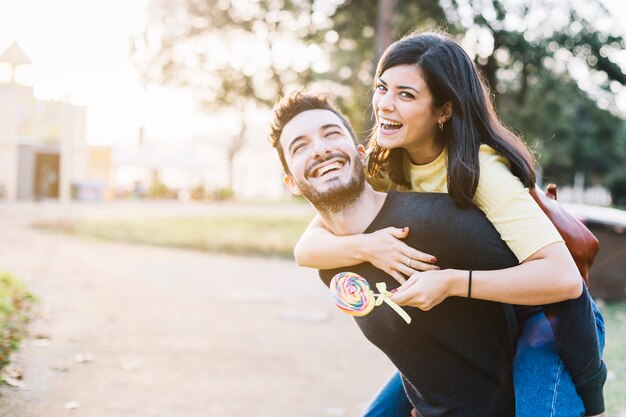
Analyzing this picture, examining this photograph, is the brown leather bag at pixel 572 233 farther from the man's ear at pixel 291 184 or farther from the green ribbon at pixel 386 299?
the man's ear at pixel 291 184

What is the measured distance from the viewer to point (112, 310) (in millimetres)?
7723

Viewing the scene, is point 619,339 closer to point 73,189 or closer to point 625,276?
point 625,276

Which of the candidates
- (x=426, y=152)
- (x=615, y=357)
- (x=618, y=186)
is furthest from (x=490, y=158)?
(x=618, y=186)

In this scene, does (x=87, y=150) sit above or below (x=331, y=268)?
above

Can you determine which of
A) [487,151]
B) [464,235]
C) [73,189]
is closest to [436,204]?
[464,235]

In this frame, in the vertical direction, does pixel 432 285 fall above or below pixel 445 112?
below

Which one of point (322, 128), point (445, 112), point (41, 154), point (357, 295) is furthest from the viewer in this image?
point (41, 154)

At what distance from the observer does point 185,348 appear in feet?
20.4

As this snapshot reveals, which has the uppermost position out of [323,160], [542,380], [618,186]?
[618,186]

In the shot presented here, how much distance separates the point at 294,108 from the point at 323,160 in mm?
314

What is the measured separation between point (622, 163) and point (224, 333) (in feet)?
148

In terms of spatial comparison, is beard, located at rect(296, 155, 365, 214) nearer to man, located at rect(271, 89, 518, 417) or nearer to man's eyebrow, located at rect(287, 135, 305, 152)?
man, located at rect(271, 89, 518, 417)

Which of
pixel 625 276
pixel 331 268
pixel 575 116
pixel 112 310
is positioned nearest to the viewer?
pixel 331 268

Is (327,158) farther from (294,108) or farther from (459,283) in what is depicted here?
(459,283)
